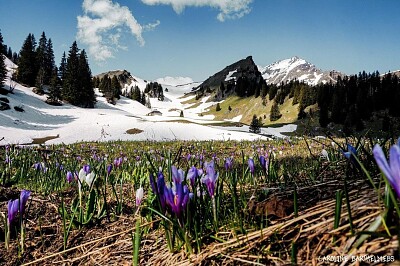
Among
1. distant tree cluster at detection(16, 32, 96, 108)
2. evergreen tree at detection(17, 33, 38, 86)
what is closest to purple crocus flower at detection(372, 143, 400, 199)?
distant tree cluster at detection(16, 32, 96, 108)

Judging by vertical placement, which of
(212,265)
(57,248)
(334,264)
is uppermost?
(334,264)

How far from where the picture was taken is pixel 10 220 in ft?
6.31

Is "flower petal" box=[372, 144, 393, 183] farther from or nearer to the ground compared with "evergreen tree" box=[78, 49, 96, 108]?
nearer to the ground

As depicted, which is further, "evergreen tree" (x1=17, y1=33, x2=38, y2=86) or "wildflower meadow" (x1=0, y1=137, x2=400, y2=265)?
"evergreen tree" (x1=17, y1=33, x2=38, y2=86)

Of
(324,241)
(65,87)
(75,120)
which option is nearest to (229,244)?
(324,241)

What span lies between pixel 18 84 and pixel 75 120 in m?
26.2

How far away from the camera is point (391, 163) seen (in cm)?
76

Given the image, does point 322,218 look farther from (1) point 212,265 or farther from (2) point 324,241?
(1) point 212,265

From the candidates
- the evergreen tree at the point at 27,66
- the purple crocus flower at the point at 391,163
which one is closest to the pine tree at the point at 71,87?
the evergreen tree at the point at 27,66

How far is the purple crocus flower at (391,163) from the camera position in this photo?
2.38 ft

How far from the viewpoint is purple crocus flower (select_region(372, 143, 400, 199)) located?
2.38 feet

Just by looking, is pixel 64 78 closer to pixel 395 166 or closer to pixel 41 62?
pixel 41 62

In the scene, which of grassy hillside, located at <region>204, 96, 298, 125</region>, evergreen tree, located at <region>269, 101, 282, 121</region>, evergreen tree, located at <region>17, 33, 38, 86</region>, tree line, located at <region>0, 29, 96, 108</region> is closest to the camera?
tree line, located at <region>0, 29, 96, 108</region>

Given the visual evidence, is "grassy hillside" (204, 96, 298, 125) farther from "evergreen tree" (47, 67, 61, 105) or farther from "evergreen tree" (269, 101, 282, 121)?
"evergreen tree" (47, 67, 61, 105)
